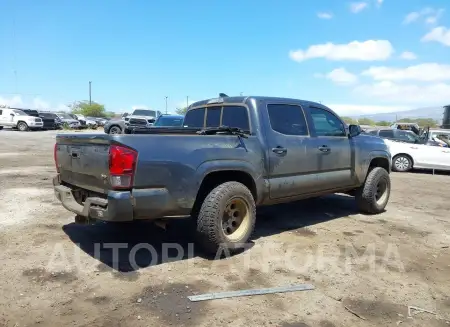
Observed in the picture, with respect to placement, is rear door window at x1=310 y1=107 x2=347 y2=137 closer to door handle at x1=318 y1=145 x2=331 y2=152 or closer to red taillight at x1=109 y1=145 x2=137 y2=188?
door handle at x1=318 y1=145 x2=331 y2=152

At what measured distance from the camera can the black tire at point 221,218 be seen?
14.0 ft

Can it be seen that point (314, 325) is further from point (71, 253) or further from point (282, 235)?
point (71, 253)

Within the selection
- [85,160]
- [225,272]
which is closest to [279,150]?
[225,272]

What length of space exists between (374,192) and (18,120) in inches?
1188

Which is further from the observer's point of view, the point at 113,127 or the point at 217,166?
the point at 113,127

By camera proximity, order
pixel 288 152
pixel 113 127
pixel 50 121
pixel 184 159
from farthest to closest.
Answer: pixel 50 121 → pixel 113 127 → pixel 288 152 → pixel 184 159

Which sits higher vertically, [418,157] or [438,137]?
[438,137]

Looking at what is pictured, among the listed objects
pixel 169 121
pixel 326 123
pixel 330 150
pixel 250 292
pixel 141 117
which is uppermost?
pixel 141 117

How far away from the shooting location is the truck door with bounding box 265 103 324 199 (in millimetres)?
4941

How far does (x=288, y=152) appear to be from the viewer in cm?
507

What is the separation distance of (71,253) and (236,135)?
2340 mm

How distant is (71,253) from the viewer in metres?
4.44

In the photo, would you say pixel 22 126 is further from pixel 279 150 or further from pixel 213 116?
pixel 279 150

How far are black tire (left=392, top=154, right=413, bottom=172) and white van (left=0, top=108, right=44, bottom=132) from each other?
2640 cm
